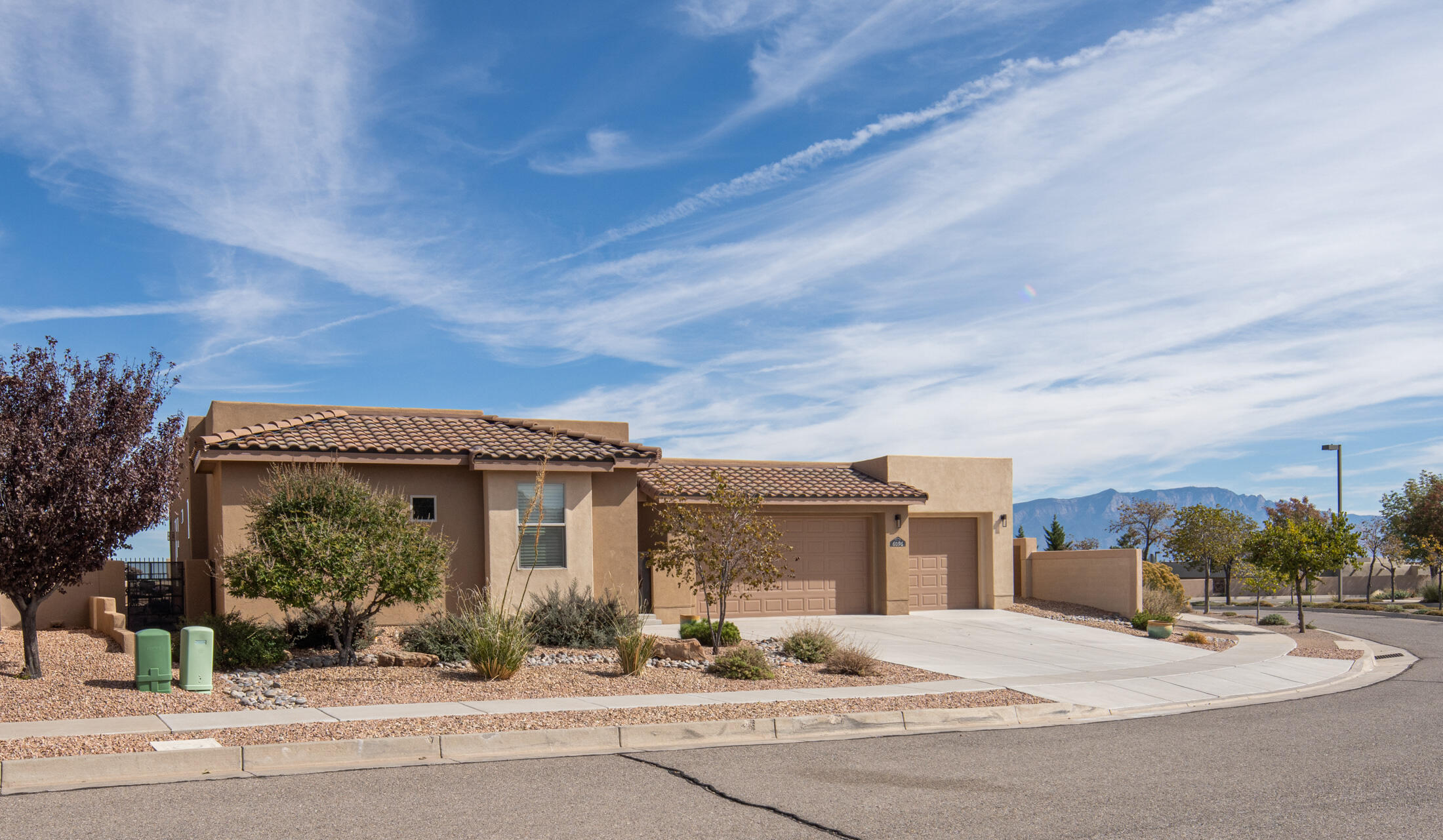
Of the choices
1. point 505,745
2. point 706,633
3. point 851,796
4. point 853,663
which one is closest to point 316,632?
point 706,633

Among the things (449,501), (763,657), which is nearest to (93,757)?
(763,657)

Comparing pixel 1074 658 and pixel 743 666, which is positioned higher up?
pixel 743 666

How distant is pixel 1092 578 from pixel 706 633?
13.8 m

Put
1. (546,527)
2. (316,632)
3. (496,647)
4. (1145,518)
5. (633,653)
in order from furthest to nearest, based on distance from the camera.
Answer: (1145,518)
(546,527)
(316,632)
(633,653)
(496,647)

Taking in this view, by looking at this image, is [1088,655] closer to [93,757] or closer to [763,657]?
[763,657]

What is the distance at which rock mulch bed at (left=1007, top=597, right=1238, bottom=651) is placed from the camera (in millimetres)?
21828

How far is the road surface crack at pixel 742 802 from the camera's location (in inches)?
276

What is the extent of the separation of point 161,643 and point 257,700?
1.34 m

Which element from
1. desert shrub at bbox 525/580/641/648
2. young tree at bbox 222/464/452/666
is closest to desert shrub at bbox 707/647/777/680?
desert shrub at bbox 525/580/641/648

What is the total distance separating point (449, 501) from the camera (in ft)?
63.2

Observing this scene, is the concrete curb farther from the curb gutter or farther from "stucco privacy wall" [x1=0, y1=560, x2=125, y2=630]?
"stucco privacy wall" [x1=0, y1=560, x2=125, y2=630]

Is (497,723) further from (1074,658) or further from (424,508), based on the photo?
(1074,658)

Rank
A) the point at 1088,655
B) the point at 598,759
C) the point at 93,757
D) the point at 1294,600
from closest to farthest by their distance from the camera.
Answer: the point at 93,757
the point at 598,759
the point at 1088,655
the point at 1294,600

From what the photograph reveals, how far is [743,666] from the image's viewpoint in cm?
1441
